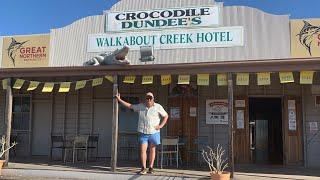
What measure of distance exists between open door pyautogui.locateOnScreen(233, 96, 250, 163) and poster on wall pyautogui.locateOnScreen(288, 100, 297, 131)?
1215mm

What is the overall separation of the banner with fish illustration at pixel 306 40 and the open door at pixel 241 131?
2066mm

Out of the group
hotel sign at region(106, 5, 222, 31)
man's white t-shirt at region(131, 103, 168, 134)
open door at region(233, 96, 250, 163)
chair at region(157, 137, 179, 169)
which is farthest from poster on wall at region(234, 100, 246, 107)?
man's white t-shirt at region(131, 103, 168, 134)

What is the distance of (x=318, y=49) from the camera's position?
12.8 m

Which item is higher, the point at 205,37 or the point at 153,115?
the point at 205,37

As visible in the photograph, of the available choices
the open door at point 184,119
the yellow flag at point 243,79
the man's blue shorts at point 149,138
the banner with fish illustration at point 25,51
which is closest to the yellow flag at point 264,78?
the yellow flag at point 243,79

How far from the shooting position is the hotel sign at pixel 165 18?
44.8 feet

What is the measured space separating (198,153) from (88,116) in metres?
3.82

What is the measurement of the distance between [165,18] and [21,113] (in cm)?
592

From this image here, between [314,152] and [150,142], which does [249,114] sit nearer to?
[314,152]

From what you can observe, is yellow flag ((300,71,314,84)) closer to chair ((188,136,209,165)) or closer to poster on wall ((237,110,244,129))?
poster on wall ((237,110,244,129))

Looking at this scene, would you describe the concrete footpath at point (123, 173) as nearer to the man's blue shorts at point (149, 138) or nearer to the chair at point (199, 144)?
the man's blue shorts at point (149, 138)

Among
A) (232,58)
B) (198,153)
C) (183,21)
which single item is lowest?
(198,153)

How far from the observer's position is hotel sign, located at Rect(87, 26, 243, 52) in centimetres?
1340

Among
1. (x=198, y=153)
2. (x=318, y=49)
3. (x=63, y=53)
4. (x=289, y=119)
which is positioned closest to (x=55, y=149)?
(x=63, y=53)
